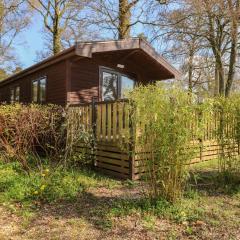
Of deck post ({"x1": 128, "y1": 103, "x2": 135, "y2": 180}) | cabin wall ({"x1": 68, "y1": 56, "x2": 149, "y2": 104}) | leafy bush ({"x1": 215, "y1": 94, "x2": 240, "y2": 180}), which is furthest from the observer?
cabin wall ({"x1": 68, "y1": 56, "x2": 149, "y2": 104})

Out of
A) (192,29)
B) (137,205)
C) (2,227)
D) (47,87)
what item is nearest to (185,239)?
(137,205)

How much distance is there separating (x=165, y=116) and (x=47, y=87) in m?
7.77

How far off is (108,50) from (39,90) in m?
4.13

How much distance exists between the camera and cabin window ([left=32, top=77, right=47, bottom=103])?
12.1 meters

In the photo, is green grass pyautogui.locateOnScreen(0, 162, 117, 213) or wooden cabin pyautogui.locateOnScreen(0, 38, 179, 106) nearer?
green grass pyautogui.locateOnScreen(0, 162, 117, 213)

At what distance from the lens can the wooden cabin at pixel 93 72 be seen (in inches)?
393

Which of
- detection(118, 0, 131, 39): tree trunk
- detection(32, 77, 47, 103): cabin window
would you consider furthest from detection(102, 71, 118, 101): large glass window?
detection(118, 0, 131, 39): tree trunk

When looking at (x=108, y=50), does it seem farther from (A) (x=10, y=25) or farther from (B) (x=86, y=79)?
(A) (x=10, y=25)

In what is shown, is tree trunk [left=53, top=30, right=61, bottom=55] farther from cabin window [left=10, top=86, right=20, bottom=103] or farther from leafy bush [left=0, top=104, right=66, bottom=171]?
leafy bush [left=0, top=104, right=66, bottom=171]

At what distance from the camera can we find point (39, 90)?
1256cm

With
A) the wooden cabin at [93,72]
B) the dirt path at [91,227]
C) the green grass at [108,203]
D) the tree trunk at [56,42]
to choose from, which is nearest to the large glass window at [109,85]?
the wooden cabin at [93,72]

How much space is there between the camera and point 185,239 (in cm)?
396

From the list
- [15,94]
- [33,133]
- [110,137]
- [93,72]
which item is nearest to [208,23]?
[93,72]

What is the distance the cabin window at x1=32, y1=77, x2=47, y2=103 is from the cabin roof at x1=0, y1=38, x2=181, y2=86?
1.62 ft
